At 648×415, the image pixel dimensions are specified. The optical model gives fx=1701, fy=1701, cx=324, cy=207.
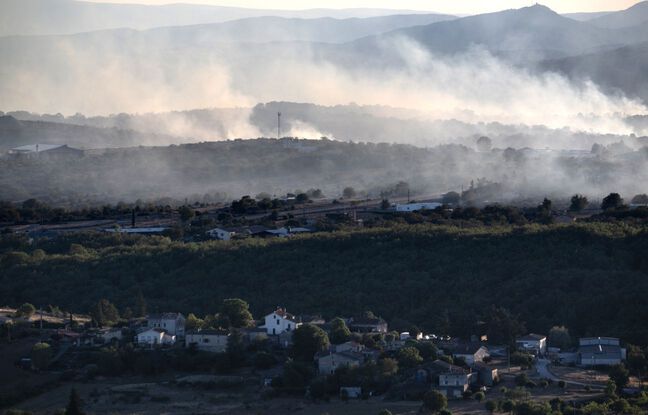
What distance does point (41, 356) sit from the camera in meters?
31.6

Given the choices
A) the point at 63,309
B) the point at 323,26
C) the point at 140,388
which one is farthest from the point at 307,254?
the point at 323,26

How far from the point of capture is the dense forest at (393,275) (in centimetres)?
3631

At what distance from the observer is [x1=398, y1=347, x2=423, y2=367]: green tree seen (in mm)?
30219

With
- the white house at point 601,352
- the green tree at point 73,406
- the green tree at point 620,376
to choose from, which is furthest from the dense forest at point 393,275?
the green tree at point 73,406

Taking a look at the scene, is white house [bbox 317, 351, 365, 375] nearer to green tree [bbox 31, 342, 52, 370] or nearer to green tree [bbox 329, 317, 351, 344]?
green tree [bbox 329, 317, 351, 344]

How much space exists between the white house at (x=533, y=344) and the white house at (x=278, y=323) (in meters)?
4.43

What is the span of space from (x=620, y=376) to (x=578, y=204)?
23.8 metres

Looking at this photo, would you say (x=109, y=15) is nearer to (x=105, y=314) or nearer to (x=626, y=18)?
(x=626, y=18)

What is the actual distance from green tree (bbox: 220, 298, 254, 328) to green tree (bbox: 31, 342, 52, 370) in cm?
425

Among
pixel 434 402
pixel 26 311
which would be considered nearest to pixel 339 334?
pixel 434 402

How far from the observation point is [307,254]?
4331cm

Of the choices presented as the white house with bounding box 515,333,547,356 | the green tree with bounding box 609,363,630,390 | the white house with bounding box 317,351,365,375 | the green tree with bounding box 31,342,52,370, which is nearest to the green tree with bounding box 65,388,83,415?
the green tree with bounding box 31,342,52,370

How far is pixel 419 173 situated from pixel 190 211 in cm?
1620

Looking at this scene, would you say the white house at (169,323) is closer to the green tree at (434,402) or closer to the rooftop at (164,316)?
the rooftop at (164,316)
